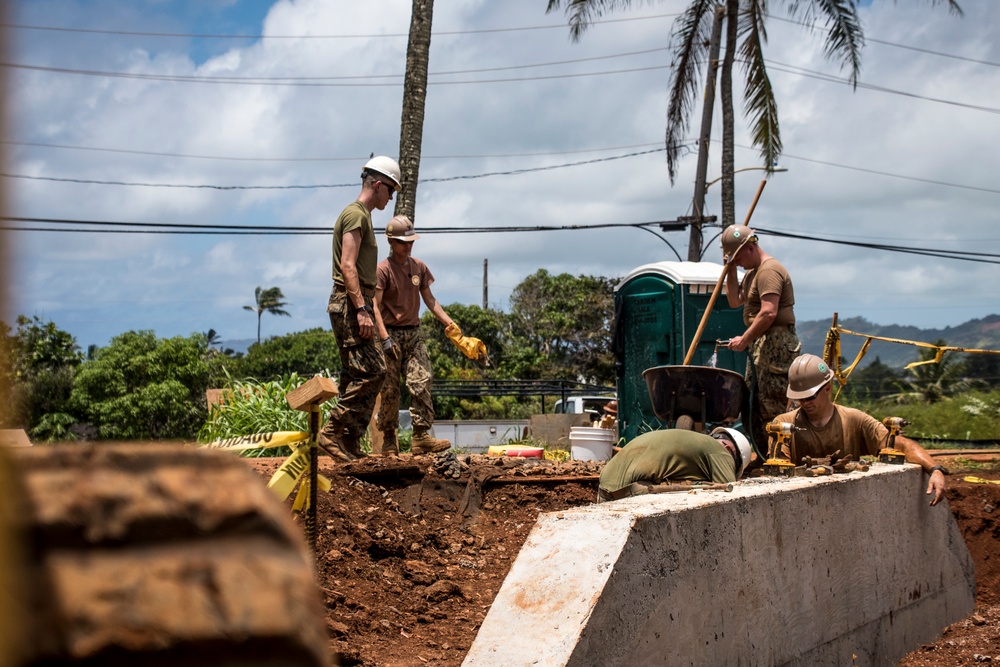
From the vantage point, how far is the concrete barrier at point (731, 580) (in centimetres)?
331

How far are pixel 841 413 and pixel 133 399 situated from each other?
12.6 meters

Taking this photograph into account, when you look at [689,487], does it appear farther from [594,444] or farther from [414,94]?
[414,94]

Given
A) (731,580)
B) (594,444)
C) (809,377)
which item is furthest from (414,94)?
(731,580)

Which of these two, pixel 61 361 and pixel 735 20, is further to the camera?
pixel 735 20

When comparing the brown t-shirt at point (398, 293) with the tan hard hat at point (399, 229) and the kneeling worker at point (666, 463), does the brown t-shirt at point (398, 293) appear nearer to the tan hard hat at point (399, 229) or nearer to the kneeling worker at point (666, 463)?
the tan hard hat at point (399, 229)

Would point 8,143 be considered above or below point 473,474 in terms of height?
above

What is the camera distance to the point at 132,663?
22.5 inches

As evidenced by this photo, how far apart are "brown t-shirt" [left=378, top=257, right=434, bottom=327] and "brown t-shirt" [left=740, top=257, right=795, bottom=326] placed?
8.69 feet

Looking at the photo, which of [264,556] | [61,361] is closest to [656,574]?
[264,556]

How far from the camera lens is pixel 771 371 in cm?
801

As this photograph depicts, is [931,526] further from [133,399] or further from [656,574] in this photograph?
[133,399]

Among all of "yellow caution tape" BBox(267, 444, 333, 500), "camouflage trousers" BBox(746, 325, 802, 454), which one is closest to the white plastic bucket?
"camouflage trousers" BBox(746, 325, 802, 454)

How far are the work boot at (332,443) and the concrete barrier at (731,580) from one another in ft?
9.70

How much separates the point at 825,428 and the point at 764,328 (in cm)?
132
